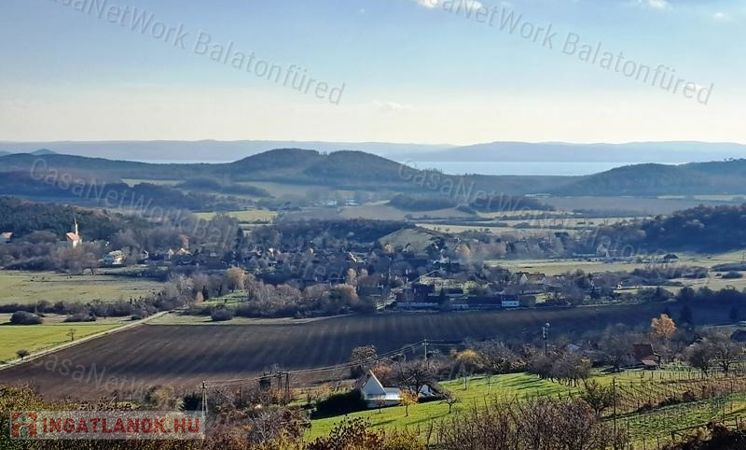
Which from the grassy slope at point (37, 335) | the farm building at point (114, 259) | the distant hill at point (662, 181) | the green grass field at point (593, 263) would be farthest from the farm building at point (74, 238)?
the distant hill at point (662, 181)

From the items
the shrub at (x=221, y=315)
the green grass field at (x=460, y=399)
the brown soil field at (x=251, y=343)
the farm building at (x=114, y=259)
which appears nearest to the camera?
the green grass field at (x=460, y=399)

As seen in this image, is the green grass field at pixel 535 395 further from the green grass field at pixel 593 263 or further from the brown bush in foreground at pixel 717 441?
the green grass field at pixel 593 263

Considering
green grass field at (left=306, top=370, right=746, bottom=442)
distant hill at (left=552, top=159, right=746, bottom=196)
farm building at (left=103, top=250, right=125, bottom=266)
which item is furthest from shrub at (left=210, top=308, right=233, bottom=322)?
distant hill at (left=552, top=159, right=746, bottom=196)

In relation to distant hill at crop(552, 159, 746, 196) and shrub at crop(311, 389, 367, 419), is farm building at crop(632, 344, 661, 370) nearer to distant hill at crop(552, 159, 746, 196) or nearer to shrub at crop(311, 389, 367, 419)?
shrub at crop(311, 389, 367, 419)

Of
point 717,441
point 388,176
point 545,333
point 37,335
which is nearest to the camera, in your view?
point 717,441

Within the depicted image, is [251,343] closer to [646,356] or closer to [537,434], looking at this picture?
[646,356]

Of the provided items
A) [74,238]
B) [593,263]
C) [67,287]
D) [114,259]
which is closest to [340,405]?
[67,287]
